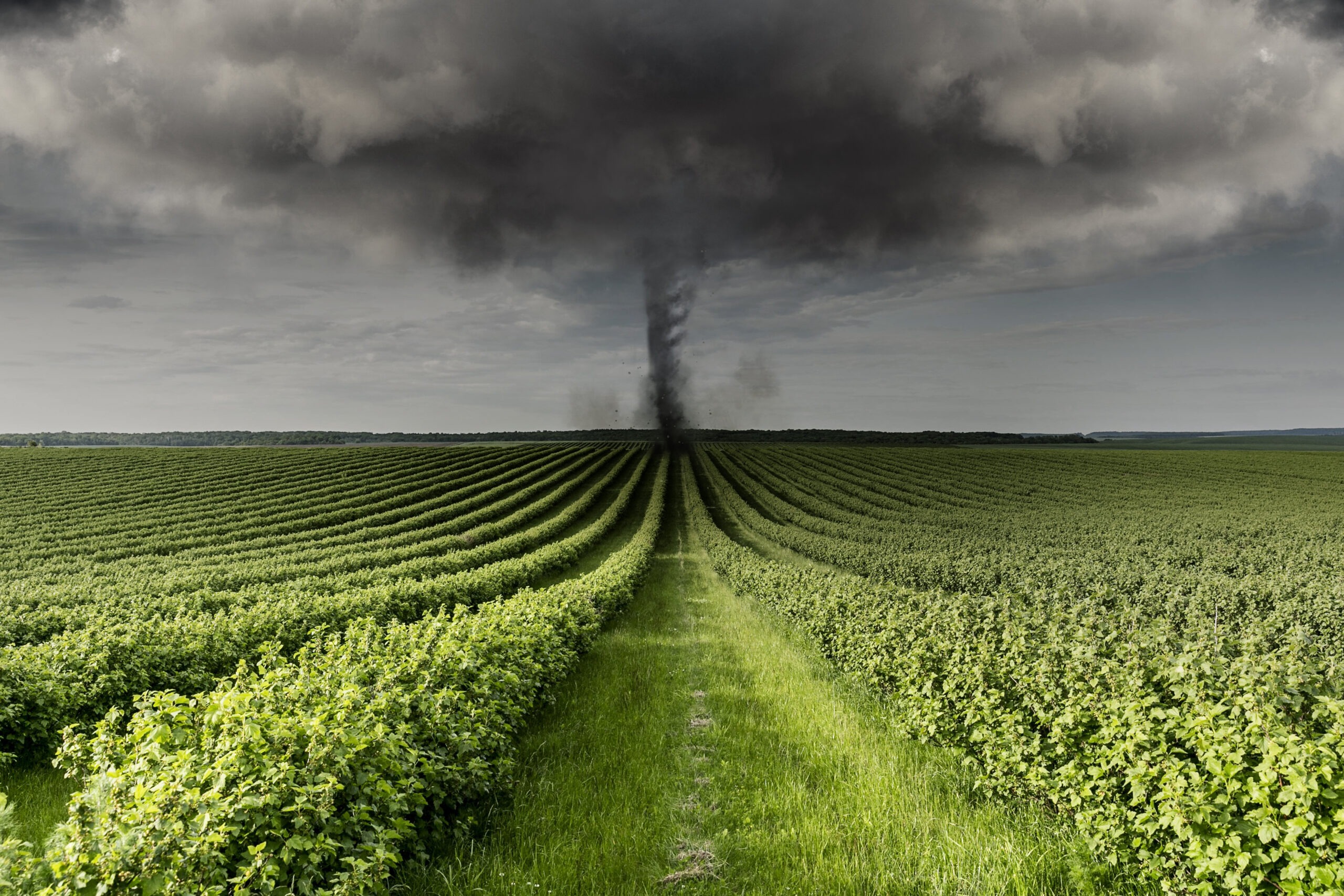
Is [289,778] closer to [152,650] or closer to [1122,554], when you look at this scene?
[152,650]

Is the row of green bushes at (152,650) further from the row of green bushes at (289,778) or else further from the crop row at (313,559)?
the crop row at (313,559)

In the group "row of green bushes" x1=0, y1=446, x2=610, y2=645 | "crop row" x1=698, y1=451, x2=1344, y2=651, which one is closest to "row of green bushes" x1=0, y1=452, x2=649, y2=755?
"row of green bushes" x1=0, y1=446, x2=610, y2=645

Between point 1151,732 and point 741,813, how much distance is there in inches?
167

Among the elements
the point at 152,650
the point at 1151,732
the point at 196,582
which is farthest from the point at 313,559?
the point at 1151,732

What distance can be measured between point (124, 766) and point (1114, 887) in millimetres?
8081

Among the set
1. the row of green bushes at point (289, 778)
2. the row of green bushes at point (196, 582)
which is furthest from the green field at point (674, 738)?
the row of green bushes at point (196, 582)

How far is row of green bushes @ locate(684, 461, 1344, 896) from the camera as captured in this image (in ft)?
14.3

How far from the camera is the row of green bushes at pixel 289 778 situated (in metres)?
3.56

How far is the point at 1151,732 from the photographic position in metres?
5.62

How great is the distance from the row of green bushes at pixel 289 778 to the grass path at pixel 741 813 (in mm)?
838

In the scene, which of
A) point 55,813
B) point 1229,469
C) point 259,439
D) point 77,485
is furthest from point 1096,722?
point 259,439

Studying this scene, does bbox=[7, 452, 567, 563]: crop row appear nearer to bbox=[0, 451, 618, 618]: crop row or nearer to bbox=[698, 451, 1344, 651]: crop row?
bbox=[0, 451, 618, 618]: crop row

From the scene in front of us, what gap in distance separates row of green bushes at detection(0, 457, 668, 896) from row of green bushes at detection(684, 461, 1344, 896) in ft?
19.0

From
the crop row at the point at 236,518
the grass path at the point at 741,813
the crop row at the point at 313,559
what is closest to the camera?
the grass path at the point at 741,813
